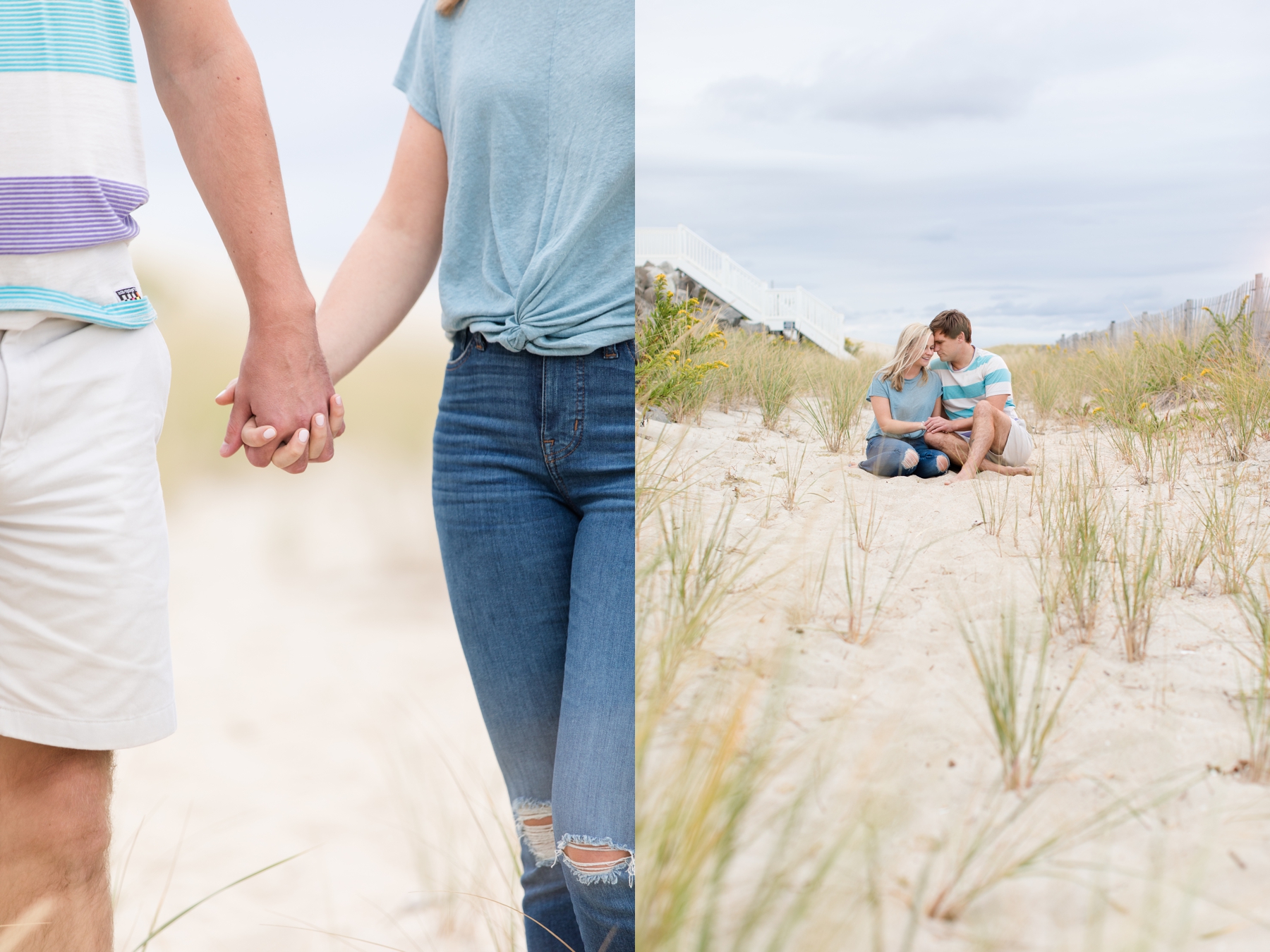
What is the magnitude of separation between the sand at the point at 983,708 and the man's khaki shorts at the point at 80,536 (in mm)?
667

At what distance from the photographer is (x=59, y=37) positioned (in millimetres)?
909

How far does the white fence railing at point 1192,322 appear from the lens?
70cm

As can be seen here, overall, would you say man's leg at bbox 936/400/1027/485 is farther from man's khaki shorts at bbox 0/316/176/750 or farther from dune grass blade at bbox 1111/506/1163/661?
man's khaki shorts at bbox 0/316/176/750

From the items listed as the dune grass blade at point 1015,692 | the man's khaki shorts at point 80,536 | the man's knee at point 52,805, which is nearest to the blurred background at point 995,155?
the dune grass blade at point 1015,692

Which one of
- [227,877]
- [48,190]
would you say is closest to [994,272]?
[48,190]

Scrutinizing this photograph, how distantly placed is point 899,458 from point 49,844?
104 cm

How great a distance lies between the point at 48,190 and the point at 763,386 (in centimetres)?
78

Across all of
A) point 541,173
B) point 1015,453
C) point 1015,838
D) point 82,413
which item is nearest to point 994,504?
point 1015,453

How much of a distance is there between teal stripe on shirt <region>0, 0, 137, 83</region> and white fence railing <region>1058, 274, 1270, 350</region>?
3.39 ft

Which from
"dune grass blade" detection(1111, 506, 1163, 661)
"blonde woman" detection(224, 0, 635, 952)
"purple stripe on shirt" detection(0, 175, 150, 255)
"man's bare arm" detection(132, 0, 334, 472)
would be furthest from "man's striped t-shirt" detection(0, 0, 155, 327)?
"dune grass blade" detection(1111, 506, 1163, 661)

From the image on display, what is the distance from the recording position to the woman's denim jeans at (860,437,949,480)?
755 millimetres

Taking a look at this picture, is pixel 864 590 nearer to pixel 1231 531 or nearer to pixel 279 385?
pixel 1231 531

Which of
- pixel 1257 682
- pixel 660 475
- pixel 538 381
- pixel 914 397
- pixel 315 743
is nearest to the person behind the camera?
pixel 1257 682

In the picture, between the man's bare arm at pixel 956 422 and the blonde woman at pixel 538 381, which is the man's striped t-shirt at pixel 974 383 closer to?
the man's bare arm at pixel 956 422
